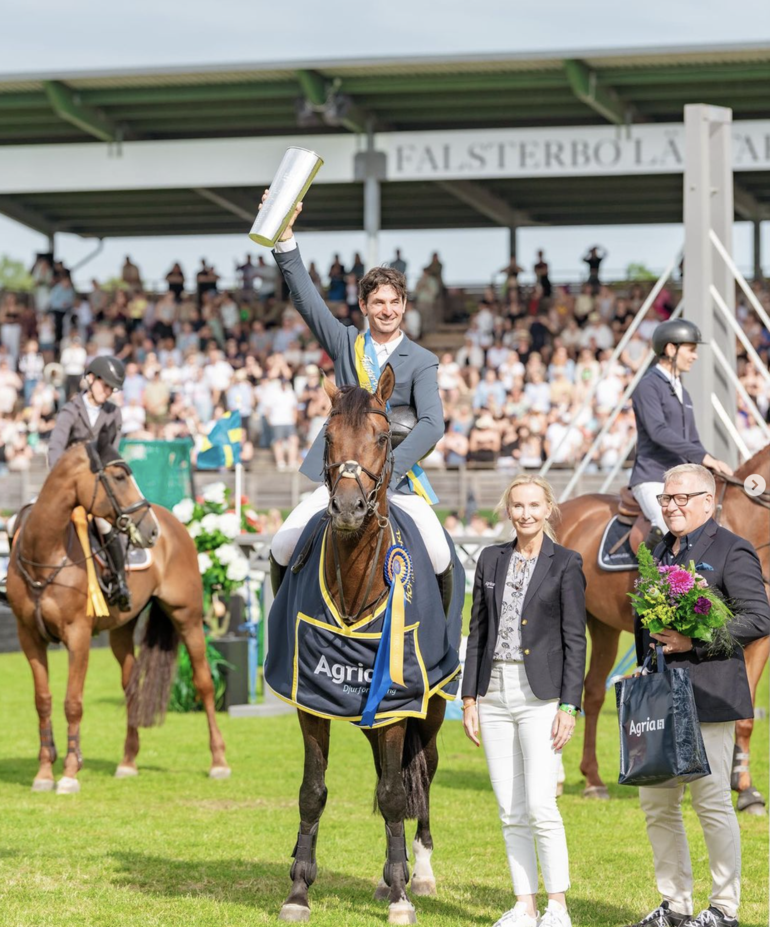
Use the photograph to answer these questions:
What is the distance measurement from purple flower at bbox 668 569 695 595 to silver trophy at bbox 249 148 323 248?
2158mm

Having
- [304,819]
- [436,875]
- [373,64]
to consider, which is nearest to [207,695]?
[436,875]

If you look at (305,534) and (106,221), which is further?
(106,221)

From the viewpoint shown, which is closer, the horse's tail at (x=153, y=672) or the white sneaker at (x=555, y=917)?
the white sneaker at (x=555, y=917)

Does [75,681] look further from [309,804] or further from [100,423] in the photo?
[309,804]

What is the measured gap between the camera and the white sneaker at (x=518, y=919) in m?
5.36

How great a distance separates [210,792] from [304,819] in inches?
139

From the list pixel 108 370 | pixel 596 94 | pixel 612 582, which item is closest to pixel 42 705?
pixel 108 370

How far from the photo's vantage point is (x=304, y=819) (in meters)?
5.90

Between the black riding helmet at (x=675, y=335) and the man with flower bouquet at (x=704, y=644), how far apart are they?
133 inches

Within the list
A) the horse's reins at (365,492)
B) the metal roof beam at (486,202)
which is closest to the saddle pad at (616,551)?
the horse's reins at (365,492)

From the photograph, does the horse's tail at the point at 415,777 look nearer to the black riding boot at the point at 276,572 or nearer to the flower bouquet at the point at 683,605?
the black riding boot at the point at 276,572

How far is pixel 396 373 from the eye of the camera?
240 inches

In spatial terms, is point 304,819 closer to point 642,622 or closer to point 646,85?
point 642,622

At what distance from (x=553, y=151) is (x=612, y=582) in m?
17.0
